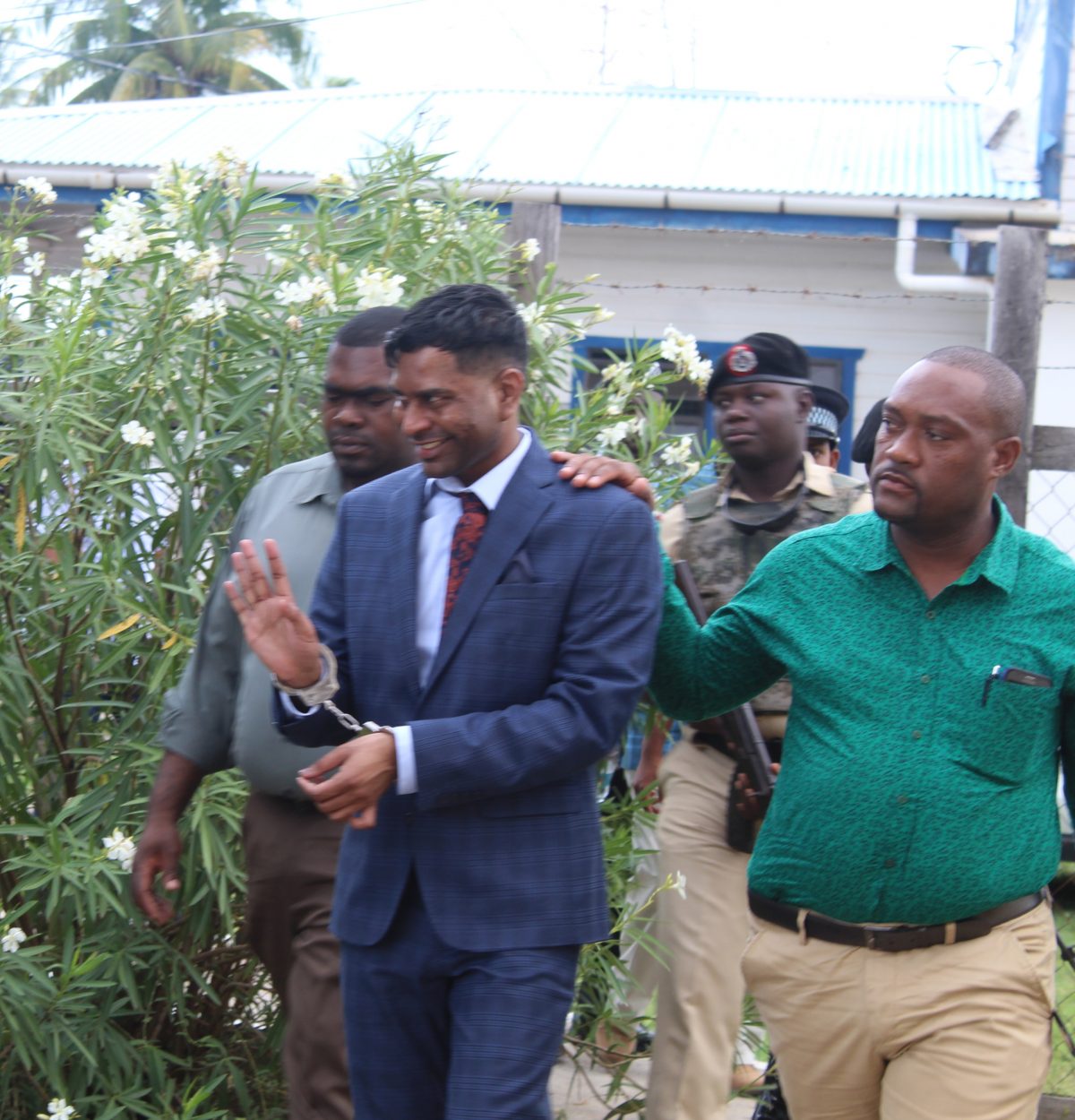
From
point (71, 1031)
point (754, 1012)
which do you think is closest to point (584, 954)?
point (754, 1012)

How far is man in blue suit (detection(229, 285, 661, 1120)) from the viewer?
9.20 feet

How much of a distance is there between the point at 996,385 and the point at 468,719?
3.77 feet

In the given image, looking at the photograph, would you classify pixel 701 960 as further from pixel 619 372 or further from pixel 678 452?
pixel 619 372

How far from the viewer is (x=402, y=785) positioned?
9.14 feet

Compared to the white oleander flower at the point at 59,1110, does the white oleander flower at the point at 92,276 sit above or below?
above

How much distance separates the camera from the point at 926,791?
292 centimetres

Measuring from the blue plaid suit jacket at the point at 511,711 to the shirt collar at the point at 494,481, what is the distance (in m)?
0.02

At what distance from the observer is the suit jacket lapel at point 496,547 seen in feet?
9.54

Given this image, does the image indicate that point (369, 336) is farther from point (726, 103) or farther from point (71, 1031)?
point (726, 103)

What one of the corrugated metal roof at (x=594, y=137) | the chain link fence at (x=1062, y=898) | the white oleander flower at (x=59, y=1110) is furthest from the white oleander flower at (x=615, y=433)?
the corrugated metal roof at (x=594, y=137)

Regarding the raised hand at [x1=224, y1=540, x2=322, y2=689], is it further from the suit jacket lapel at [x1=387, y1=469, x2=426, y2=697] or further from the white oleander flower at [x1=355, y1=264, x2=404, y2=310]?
the white oleander flower at [x1=355, y1=264, x2=404, y2=310]

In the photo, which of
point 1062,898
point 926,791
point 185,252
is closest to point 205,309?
Answer: point 185,252

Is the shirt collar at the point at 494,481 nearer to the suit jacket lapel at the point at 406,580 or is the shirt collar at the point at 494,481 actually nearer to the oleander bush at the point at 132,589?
the suit jacket lapel at the point at 406,580

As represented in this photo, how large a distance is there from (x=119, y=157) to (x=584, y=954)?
887cm
